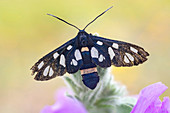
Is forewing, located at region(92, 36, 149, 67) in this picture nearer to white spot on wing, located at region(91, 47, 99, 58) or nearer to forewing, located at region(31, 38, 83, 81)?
white spot on wing, located at region(91, 47, 99, 58)

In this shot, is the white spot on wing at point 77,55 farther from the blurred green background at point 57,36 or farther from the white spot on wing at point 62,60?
the blurred green background at point 57,36

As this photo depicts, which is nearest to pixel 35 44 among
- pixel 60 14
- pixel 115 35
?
pixel 60 14

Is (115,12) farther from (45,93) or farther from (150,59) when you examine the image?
(45,93)

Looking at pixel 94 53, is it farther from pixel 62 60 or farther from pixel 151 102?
pixel 151 102

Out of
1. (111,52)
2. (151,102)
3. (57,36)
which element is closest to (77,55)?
(111,52)

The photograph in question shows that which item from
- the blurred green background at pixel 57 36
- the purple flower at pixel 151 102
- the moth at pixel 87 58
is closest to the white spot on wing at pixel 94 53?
the moth at pixel 87 58

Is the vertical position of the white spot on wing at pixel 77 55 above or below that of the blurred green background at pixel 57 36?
below
